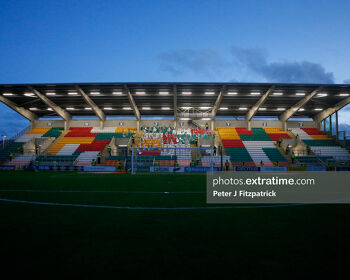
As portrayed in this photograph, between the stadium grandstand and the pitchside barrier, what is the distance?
4.5 inches

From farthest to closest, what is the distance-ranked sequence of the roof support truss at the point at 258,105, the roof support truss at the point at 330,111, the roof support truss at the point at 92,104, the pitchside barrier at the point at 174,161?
the roof support truss at the point at 330,111
the roof support truss at the point at 92,104
the roof support truss at the point at 258,105
the pitchside barrier at the point at 174,161

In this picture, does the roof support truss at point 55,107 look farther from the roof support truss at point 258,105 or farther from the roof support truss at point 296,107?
the roof support truss at point 296,107

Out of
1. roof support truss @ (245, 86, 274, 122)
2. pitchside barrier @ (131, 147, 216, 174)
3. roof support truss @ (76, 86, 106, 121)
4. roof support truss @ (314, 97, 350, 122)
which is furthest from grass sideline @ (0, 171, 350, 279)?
roof support truss @ (314, 97, 350, 122)

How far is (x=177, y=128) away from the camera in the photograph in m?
37.2

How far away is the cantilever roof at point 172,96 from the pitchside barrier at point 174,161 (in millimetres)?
7577

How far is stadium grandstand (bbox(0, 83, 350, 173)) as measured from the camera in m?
28.5

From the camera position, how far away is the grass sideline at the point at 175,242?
2.06 meters

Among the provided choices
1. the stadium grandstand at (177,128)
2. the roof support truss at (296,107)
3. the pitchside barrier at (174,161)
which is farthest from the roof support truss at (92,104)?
the roof support truss at (296,107)

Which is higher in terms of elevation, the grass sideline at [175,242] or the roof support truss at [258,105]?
the roof support truss at [258,105]

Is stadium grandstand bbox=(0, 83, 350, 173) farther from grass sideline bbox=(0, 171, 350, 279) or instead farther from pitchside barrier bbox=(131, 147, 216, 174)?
grass sideline bbox=(0, 171, 350, 279)

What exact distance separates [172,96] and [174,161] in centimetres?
1080

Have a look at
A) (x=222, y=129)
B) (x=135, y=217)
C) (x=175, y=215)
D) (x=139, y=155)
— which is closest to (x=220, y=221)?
(x=175, y=215)

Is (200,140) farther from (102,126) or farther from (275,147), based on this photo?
(102,126)

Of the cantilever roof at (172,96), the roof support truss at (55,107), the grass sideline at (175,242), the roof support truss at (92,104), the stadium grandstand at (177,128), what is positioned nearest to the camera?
the grass sideline at (175,242)
